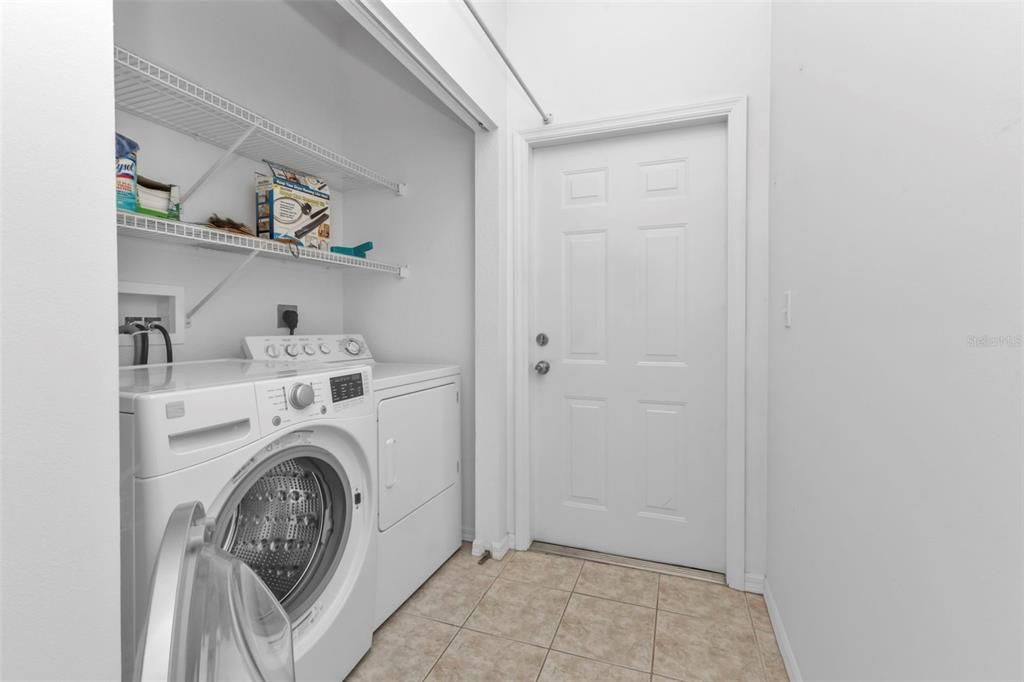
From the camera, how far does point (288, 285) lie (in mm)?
2193

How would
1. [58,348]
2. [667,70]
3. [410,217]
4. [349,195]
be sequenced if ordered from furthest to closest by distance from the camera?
1. [349,195]
2. [410,217]
3. [667,70]
4. [58,348]

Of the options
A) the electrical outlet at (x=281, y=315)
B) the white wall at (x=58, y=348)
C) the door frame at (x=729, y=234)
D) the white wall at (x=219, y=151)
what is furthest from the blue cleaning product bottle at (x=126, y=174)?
the door frame at (x=729, y=234)

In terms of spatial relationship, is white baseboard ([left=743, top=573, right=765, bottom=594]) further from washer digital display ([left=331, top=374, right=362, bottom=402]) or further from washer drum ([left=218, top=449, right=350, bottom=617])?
washer digital display ([left=331, top=374, right=362, bottom=402])

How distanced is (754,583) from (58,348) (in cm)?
230

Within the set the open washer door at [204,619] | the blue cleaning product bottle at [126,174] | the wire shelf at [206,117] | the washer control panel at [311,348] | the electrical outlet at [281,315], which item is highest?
the wire shelf at [206,117]

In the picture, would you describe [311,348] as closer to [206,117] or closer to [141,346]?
[141,346]

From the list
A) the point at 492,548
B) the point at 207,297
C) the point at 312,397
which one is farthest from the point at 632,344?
the point at 207,297

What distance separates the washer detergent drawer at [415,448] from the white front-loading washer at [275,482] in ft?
0.49

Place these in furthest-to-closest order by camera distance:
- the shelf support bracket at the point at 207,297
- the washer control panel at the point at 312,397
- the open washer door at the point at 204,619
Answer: the shelf support bracket at the point at 207,297
the washer control panel at the point at 312,397
the open washer door at the point at 204,619

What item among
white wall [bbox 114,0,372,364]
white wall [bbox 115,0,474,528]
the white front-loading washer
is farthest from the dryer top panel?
white wall [bbox 114,0,372,364]

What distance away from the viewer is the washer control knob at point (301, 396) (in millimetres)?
Result: 1171

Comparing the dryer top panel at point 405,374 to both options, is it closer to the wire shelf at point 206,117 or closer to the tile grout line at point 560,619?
the wire shelf at point 206,117

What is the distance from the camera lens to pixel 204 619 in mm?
420

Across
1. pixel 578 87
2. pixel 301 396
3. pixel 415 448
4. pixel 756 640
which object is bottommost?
pixel 756 640
